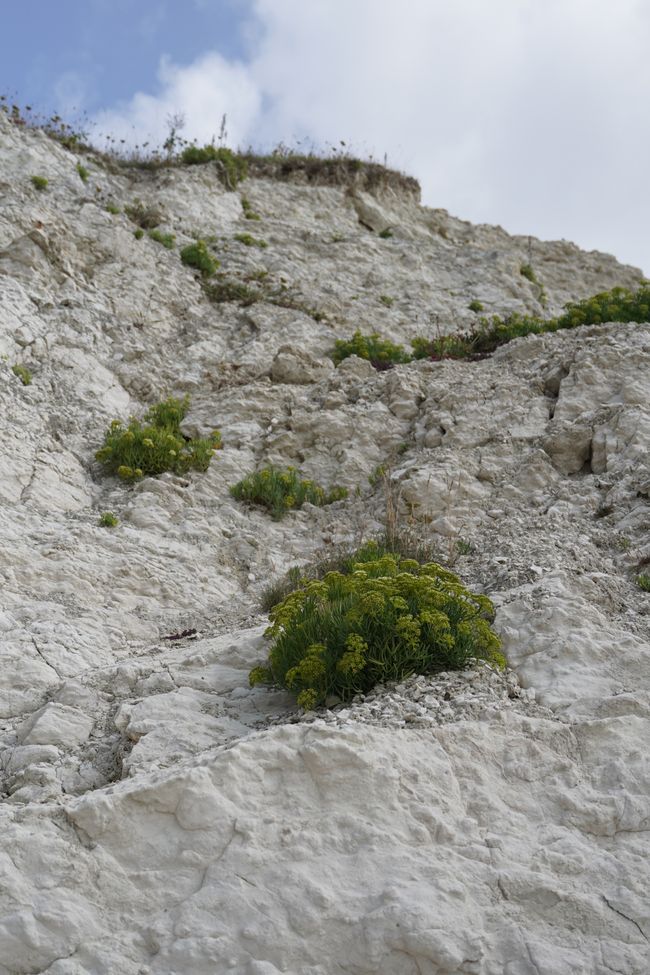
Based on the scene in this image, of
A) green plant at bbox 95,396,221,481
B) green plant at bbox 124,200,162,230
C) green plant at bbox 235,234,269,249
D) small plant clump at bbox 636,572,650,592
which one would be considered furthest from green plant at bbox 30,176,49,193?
small plant clump at bbox 636,572,650,592

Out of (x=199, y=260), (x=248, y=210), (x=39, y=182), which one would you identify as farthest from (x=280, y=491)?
(x=248, y=210)

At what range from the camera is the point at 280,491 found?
995 centimetres

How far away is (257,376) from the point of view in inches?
506

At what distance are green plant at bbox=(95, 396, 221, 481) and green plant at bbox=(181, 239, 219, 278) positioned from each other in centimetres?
537

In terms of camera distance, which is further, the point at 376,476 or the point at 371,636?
the point at 376,476

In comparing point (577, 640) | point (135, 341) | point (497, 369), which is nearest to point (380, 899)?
point (577, 640)

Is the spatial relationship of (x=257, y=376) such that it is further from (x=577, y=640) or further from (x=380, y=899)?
(x=380, y=899)

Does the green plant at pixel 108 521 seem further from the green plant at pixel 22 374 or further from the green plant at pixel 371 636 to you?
the green plant at pixel 371 636

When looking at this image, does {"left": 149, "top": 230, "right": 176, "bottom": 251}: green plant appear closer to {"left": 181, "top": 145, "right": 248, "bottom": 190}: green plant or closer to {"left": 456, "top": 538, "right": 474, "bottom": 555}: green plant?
{"left": 181, "top": 145, "right": 248, "bottom": 190}: green plant

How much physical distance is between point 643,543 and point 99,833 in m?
5.29

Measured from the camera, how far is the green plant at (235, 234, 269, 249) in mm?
16453

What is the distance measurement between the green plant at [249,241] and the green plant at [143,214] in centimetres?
154

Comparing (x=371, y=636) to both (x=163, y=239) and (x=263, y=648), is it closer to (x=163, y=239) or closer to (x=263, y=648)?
(x=263, y=648)

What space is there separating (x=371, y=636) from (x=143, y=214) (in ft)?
40.5
